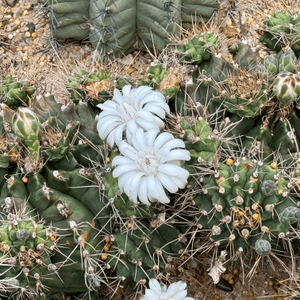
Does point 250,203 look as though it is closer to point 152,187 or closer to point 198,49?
point 152,187

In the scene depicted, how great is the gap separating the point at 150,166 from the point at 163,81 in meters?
0.69

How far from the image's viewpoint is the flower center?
5.77 ft

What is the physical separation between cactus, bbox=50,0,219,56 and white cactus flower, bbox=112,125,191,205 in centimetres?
138

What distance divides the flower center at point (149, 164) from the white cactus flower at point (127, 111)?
0.20 m

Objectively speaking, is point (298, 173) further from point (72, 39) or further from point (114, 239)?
point (72, 39)

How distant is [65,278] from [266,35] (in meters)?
1.51

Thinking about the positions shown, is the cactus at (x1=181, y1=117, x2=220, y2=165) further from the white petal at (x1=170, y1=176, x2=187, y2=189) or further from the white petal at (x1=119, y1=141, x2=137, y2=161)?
the white petal at (x1=119, y1=141, x2=137, y2=161)

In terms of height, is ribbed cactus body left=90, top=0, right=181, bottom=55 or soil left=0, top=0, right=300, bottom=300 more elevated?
ribbed cactus body left=90, top=0, right=181, bottom=55

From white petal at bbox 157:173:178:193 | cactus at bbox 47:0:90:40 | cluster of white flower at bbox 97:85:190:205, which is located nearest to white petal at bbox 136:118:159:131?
cluster of white flower at bbox 97:85:190:205

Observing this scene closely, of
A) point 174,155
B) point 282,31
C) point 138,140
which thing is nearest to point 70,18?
point 282,31

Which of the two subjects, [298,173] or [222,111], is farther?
[222,111]

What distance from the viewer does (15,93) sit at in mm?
2400

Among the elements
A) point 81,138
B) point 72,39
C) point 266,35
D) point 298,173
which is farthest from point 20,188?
point 72,39

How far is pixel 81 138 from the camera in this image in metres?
2.23
